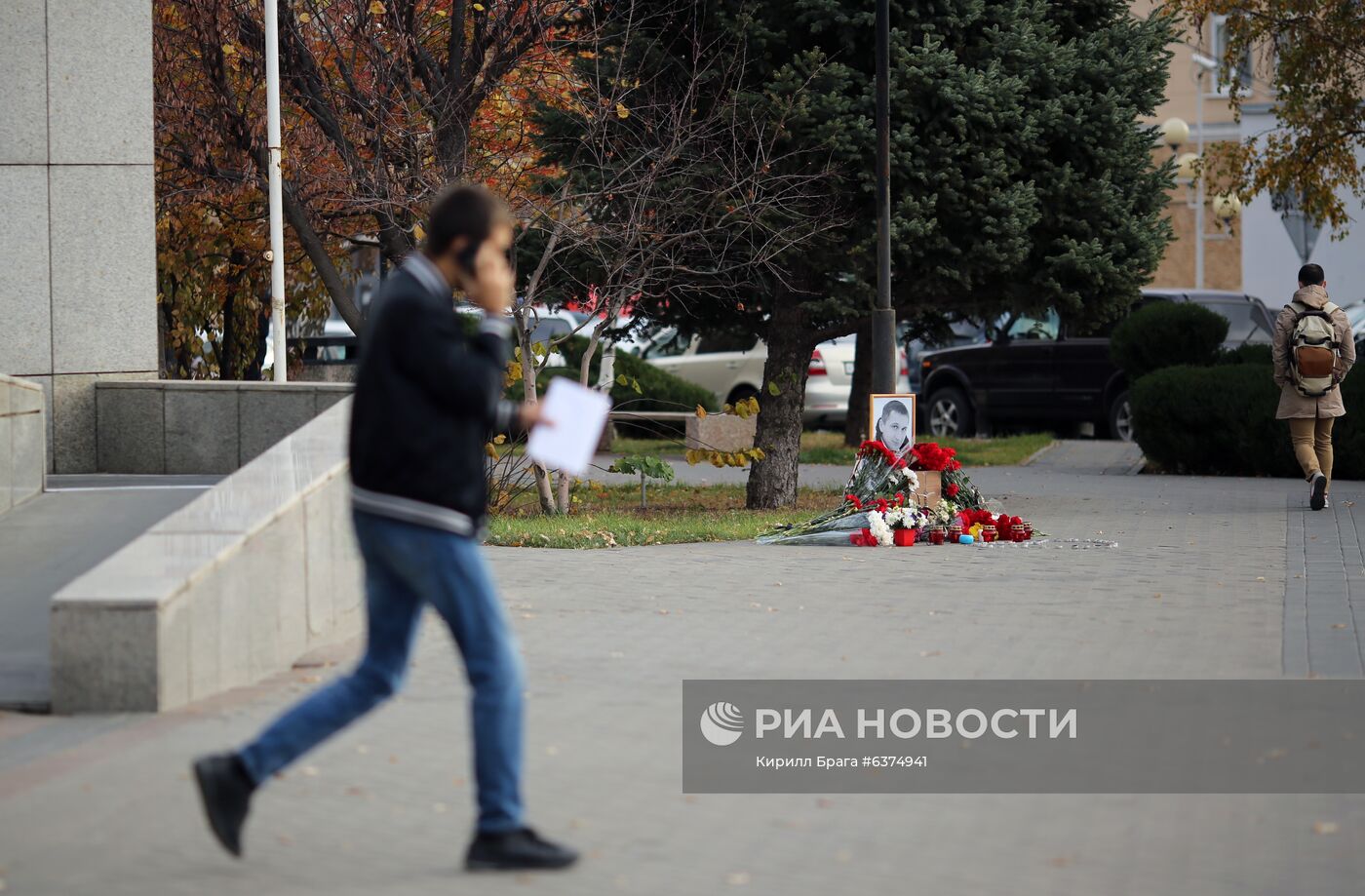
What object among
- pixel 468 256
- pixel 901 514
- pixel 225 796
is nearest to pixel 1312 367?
pixel 901 514

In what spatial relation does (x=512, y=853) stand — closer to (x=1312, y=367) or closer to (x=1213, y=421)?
(x=1312, y=367)

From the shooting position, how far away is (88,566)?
28.2 feet

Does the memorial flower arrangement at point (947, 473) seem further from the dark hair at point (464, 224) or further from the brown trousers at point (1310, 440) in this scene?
the dark hair at point (464, 224)

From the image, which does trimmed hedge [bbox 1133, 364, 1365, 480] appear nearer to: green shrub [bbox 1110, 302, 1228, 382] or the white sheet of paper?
green shrub [bbox 1110, 302, 1228, 382]

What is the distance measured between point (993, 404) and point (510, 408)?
20160mm

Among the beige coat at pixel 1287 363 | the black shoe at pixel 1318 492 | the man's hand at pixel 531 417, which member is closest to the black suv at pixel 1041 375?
the beige coat at pixel 1287 363

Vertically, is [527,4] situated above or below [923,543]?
above

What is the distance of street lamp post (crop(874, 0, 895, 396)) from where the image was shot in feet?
44.1

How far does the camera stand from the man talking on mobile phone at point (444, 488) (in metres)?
4.57

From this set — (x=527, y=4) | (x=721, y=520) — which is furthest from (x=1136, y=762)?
(x=527, y=4)

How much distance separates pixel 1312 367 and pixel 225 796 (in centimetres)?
1130

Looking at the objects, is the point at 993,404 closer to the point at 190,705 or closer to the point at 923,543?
the point at 923,543

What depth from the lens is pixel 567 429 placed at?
484cm

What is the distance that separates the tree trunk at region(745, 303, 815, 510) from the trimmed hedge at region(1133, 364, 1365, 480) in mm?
4302
